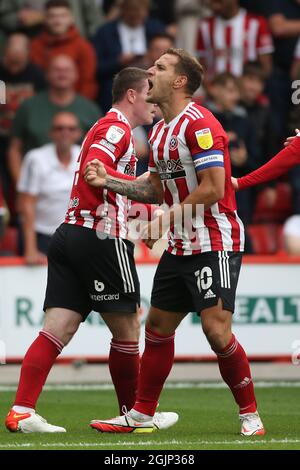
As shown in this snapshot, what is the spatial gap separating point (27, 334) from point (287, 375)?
2453mm

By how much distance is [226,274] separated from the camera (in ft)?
25.1

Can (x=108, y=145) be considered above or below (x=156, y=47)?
below

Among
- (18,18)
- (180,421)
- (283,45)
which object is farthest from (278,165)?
(18,18)

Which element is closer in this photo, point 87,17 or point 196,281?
point 196,281

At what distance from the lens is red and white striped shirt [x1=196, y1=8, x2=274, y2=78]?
14.1 metres

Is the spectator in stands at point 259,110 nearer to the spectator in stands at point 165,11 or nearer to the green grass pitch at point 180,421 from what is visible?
the spectator in stands at point 165,11

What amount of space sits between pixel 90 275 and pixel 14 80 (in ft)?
20.4

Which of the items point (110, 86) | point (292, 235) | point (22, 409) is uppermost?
point (110, 86)

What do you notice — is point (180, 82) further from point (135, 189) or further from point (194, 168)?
point (135, 189)

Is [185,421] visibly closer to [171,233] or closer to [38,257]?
[171,233]

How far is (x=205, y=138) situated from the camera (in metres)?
7.51
